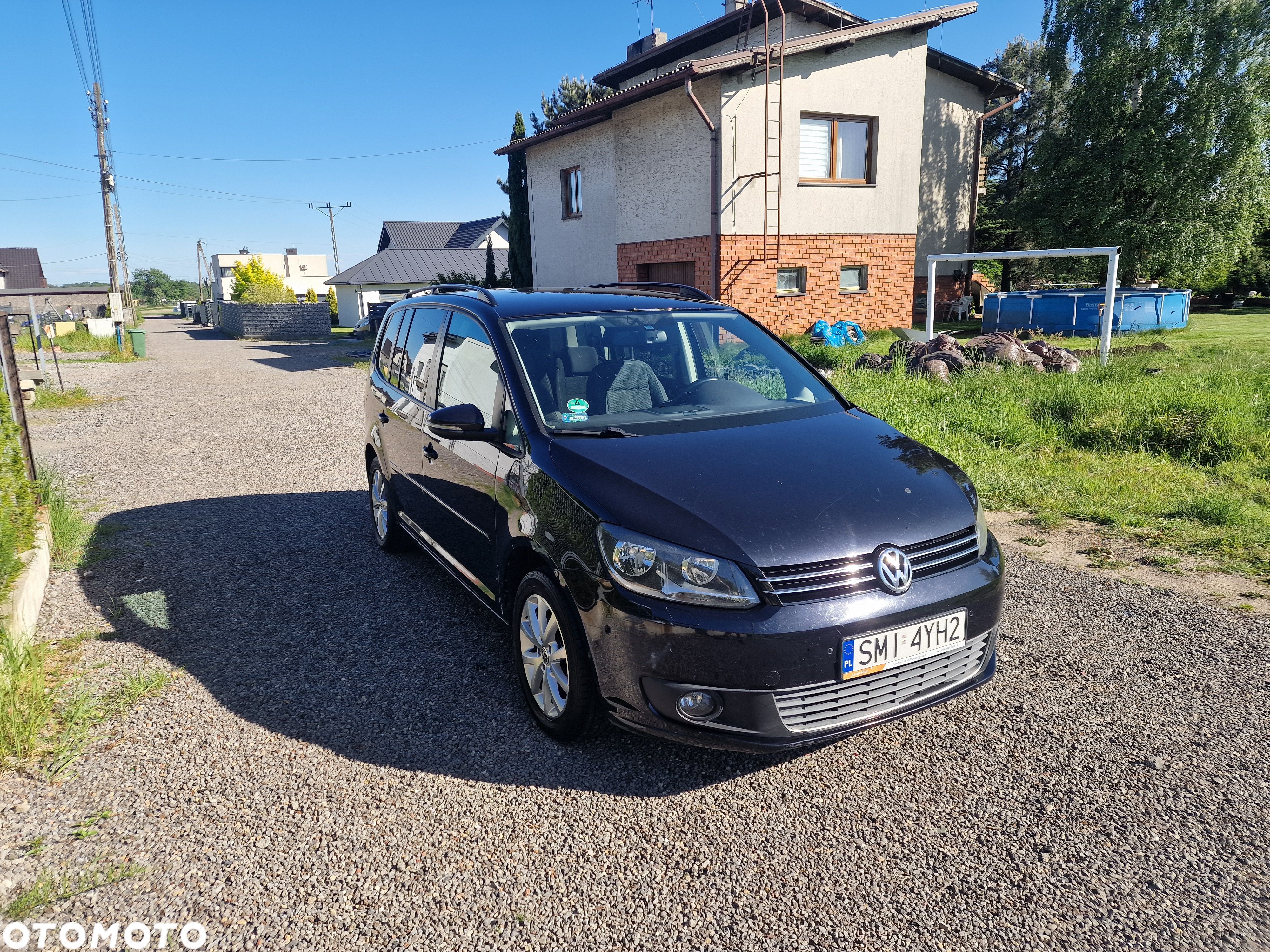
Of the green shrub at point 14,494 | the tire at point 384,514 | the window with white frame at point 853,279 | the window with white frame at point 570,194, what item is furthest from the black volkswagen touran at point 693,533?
the window with white frame at point 570,194

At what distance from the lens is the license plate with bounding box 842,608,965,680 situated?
2.80 metres

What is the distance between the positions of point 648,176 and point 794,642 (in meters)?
18.6

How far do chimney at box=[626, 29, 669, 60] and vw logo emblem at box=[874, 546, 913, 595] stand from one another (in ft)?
78.0

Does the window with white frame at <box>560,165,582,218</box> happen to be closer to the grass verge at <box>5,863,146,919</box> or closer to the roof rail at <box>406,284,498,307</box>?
the roof rail at <box>406,284,498,307</box>

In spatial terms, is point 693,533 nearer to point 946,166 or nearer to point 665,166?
point 665,166

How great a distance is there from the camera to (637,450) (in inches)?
135

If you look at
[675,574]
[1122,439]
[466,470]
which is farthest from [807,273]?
[675,574]

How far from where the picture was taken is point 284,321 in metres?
38.7

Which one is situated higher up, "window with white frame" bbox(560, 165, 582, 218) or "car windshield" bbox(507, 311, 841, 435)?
"window with white frame" bbox(560, 165, 582, 218)

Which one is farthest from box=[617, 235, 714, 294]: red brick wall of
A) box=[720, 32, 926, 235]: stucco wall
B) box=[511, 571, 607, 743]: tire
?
box=[511, 571, 607, 743]: tire

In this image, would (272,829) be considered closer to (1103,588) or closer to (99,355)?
(1103,588)

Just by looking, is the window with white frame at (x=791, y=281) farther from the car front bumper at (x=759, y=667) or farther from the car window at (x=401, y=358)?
the car front bumper at (x=759, y=667)

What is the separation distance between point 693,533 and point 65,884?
224 centimetres

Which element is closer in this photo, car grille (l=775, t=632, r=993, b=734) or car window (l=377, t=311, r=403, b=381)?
car grille (l=775, t=632, r=993, b=734)
